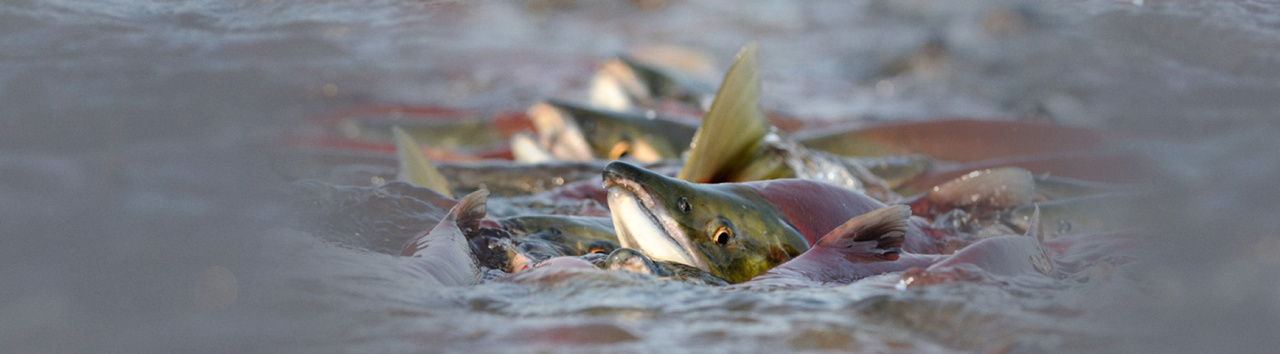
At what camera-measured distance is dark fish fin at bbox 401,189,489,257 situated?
4.82ft

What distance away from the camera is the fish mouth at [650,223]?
1364mm

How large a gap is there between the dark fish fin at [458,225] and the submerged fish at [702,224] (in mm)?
266

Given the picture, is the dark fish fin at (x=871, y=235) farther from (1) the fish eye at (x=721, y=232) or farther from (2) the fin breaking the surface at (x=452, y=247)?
(2) the fin breaking the surface at (x=452, y=247)

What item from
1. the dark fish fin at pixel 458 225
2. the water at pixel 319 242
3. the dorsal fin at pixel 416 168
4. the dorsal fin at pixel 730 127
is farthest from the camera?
the dorsal fin at pixel 416 168

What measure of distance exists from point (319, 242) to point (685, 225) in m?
0.45

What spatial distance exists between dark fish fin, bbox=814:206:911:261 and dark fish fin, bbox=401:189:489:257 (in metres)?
0.52

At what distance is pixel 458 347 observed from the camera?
98cm

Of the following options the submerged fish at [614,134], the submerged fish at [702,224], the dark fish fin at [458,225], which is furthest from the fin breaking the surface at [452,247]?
the submerged fish at [614,134]

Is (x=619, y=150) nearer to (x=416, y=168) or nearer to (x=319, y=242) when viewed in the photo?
(x=416, y=168)

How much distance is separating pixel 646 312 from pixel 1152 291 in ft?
1.68

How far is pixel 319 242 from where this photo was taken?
4.14ft

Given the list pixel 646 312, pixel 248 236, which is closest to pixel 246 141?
pixel 248 236

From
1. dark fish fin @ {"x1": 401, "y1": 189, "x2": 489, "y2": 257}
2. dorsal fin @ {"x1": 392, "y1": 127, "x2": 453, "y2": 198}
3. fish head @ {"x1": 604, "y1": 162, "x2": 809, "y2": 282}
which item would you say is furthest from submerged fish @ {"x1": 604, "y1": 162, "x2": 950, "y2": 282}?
dorsal fin @ {"x1": 392, "y1": 127, "x2": 453, "y2": 198}

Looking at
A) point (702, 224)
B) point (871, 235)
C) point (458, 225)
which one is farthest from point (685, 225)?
point (458, 225)
